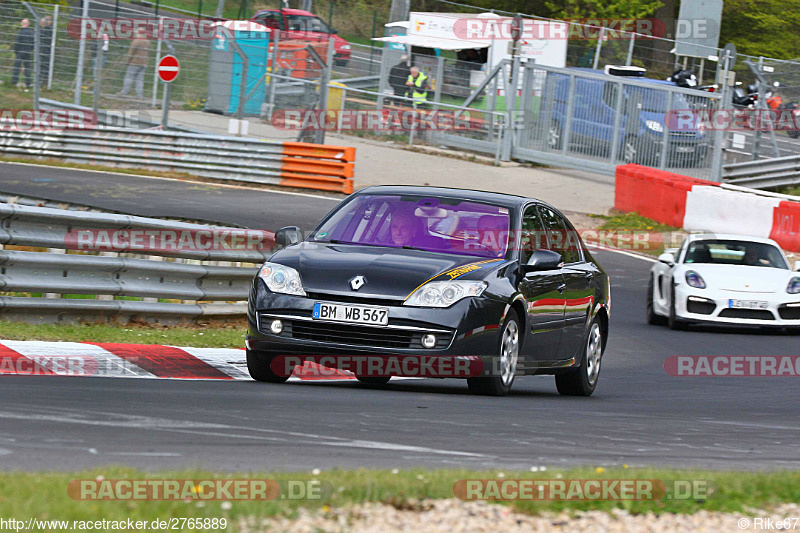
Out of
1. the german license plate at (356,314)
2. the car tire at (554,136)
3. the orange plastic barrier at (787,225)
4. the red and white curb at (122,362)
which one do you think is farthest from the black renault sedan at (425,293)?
the car tire at (554,136)

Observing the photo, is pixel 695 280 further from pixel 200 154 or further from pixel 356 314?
pixel 200 154

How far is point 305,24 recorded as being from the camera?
45625mm

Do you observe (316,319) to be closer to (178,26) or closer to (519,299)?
(519,299)

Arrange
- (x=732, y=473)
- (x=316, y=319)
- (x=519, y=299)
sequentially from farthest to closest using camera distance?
(x=519, y=299), (x=316, y=319), (x=732, y=473)

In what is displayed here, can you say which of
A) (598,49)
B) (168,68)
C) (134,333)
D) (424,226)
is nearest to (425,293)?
(424,226)

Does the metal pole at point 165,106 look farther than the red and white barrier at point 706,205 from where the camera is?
Yes

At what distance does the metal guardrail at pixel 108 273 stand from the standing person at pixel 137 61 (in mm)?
17828

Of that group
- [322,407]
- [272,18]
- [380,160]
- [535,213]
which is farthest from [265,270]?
[272,18]

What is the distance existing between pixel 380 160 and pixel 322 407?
2261cm

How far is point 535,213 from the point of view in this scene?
10.0m

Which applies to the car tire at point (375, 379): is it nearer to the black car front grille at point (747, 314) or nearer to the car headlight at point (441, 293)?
the car headlight at point (441, 293)

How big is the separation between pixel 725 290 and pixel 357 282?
27.6 feet
